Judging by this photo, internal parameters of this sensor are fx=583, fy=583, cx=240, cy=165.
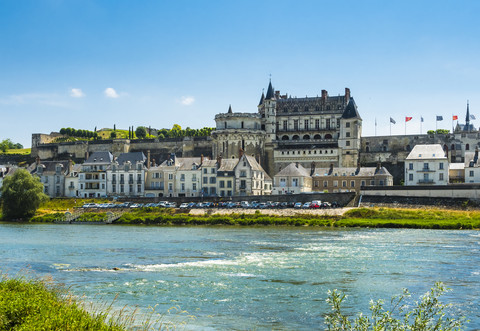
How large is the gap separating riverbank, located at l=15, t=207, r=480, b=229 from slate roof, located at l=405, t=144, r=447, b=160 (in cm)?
1162

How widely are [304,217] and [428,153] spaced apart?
1870cm

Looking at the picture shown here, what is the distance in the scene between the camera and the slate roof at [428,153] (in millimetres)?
60469

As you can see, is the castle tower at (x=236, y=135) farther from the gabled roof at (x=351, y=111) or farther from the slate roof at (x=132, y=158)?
the slate roof at (x=132, y=158)

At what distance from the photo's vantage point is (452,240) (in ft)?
109

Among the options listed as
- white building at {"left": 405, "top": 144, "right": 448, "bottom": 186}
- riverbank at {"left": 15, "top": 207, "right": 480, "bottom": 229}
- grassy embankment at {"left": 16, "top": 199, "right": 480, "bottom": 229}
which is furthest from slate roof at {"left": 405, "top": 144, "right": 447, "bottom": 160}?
grassy embankment at {"left": 16, "top": 199, "right": 480, "bottom": 229}

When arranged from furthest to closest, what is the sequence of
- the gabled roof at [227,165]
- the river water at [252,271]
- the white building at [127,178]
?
the white building at [127,178] < the gabled roof at [227,165] < the river water at [252,271]

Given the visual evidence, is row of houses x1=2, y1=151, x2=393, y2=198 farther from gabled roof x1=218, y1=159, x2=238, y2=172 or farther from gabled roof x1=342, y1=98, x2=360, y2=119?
gabled roof x1=342, y1=98, x2=360, y2=119

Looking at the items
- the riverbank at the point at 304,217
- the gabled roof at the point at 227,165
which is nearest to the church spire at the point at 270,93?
the gabled roof at the point at 227,165

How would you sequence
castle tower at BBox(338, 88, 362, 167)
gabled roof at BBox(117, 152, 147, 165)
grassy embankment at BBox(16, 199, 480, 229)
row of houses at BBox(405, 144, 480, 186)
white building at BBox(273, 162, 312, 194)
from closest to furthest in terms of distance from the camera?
1. grassy embankment at BBox(16, 199, 480, 229)
2. row of houses at BBox(405, 144, 480, 186)
3. white building at BBox(273, 162, 312, 194)
4. gabled roof at BBox(117, 152, 147, 165)
5. castle tower at BBox(338, 88, 362, 167)

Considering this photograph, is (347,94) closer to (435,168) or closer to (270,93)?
(270,93)

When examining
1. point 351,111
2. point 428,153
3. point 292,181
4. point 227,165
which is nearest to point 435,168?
point 428,153

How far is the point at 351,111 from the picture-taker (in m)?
76.3

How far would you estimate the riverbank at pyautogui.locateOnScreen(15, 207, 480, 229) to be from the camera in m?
46.4

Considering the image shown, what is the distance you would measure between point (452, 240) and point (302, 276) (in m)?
16.3
